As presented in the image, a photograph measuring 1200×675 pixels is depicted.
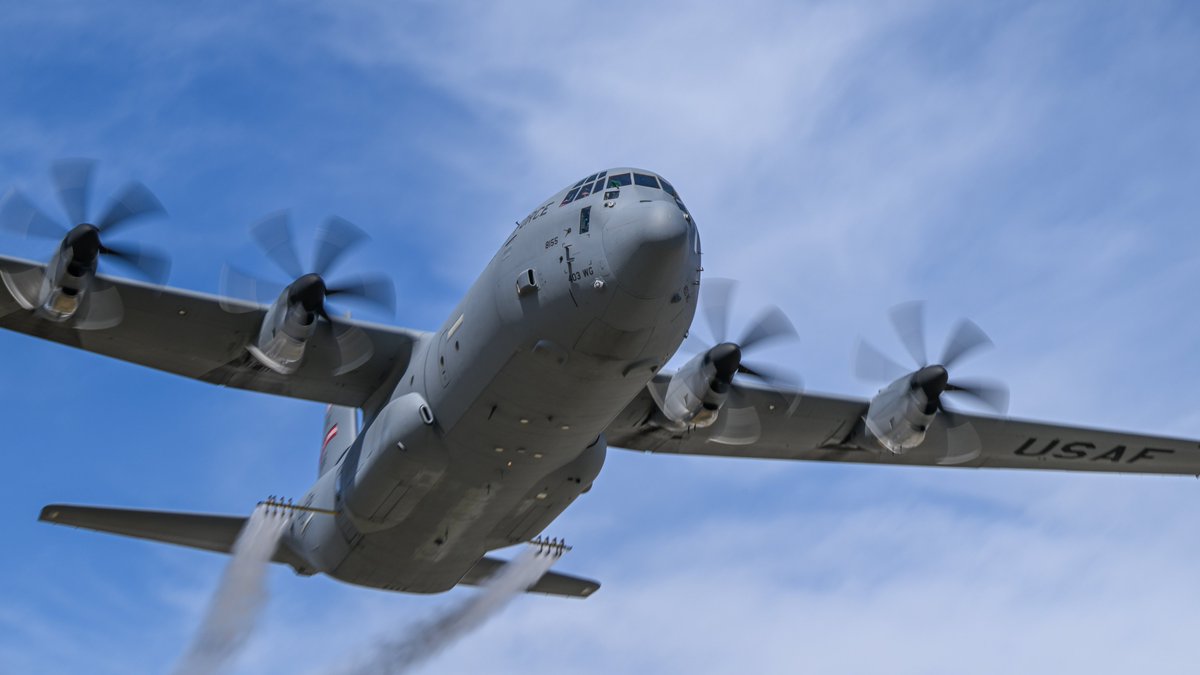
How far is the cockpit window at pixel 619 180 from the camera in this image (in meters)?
20.1

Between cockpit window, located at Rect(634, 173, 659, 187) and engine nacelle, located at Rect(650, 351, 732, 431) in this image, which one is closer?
cockpit window, located at Rect(634, 173, 659, 187)

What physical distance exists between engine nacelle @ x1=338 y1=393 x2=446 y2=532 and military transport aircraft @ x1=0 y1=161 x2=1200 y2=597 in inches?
1.5

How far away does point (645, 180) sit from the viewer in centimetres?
2016

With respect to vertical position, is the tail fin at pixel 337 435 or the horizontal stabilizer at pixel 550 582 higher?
the tail fin at pixel 337 435

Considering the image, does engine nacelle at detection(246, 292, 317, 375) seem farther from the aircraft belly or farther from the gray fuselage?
the aircraft belly

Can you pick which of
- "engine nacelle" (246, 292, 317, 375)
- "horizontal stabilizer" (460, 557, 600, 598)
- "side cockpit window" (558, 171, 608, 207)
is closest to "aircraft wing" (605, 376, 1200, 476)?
"horizontal stabilizer" (460, 557, 600, 598)

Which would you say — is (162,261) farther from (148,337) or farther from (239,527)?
(239,527)

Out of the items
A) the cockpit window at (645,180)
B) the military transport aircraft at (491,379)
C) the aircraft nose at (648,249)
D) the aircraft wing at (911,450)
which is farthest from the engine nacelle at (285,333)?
the aircraft wing at (911,450)

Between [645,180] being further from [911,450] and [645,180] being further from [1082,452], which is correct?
[1082,452]

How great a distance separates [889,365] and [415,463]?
8735mm

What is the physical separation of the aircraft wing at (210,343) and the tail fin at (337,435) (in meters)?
1.49

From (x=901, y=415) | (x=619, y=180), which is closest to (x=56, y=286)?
(x=619, y=180)

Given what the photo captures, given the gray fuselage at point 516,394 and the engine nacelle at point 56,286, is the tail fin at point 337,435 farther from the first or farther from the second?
the engine nacelle at point 56,286

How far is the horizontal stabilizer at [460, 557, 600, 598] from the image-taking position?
89.4ft
